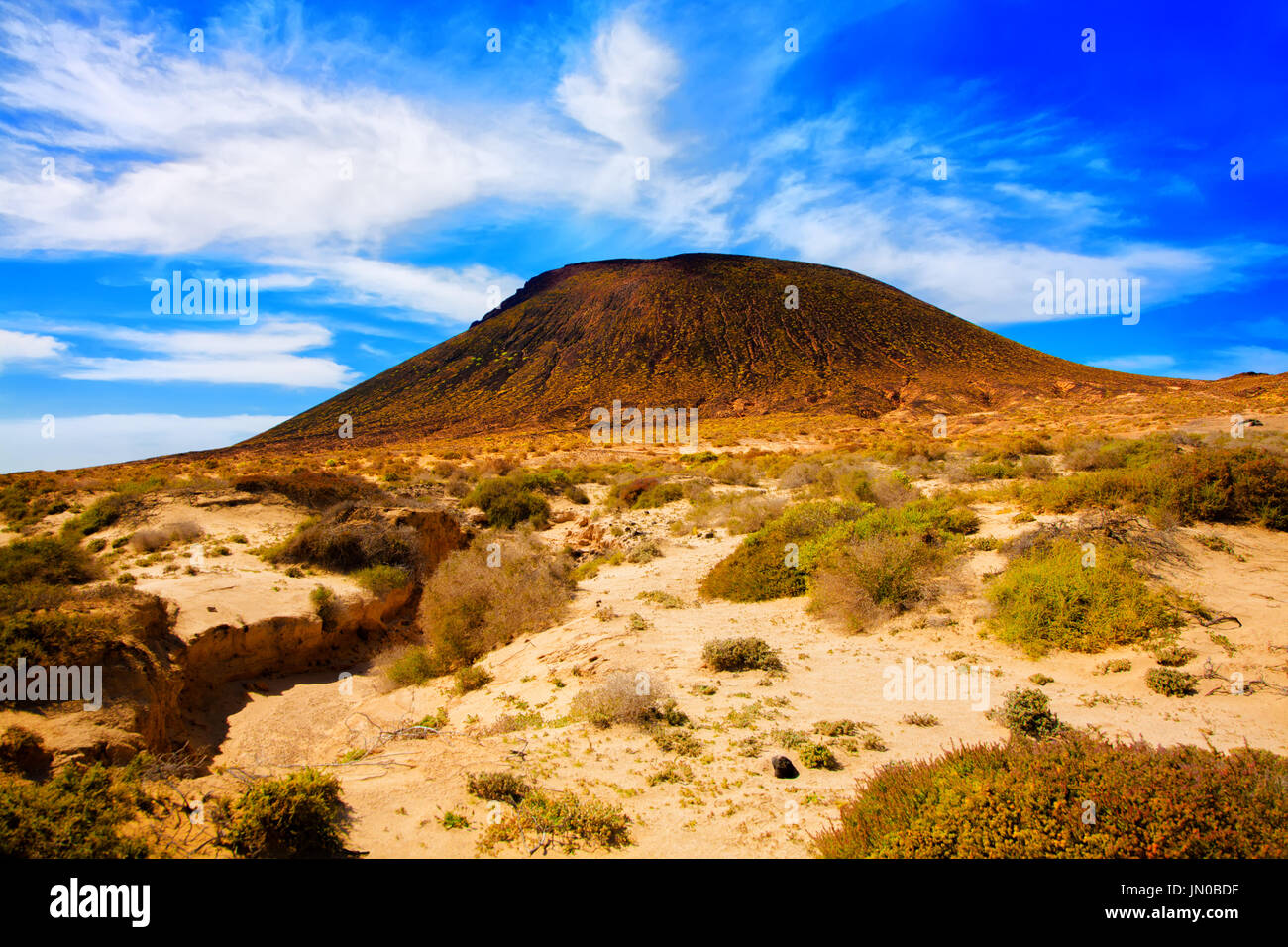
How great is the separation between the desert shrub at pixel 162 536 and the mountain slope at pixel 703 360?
124 ft

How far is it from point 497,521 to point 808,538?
31.2 ft

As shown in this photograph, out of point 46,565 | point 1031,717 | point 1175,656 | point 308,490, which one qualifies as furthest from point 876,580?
point 308,490

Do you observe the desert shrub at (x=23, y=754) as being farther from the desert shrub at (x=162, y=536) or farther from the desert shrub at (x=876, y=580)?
the desert shrub at (x=162, y=536)

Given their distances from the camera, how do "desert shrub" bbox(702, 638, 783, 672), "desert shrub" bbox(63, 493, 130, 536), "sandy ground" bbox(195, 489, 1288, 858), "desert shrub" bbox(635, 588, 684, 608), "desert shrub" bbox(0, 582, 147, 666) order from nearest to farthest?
"sandy ground" bbox(195, 489, 1288, 858), "desert shrub" bbox(0, 582, 147, 666), "desert shrub" bbox(702, 638, 783, 672), "desert shrub" bbox(635, 588, 684, 608), "desert shrub" bbox(63, 493, 130, 536)

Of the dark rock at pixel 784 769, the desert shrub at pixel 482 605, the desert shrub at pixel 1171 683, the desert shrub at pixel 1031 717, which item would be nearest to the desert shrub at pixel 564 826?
the dark rock at pixel 784 769

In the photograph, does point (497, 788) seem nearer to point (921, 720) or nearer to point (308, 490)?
point (921, 720)

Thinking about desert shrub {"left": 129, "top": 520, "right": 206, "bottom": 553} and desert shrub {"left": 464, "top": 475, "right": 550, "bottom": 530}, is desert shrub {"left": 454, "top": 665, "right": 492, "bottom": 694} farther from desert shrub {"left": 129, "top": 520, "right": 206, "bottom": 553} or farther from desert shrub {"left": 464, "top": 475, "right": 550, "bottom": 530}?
desert shrub {"left": 464, "top": 475, "right": 550, "bottom": 530}

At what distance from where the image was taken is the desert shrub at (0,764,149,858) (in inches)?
126

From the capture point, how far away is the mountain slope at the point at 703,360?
2158 inches

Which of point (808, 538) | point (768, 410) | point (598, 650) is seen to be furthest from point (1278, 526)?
point (768, 410)

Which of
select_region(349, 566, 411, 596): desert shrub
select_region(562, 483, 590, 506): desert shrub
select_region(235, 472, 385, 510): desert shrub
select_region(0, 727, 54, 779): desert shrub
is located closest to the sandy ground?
select_region(349, 566, 411, 596): desert shrub

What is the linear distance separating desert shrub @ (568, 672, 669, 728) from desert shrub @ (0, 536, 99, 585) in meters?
7.65

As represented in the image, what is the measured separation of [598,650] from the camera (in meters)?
8.52
